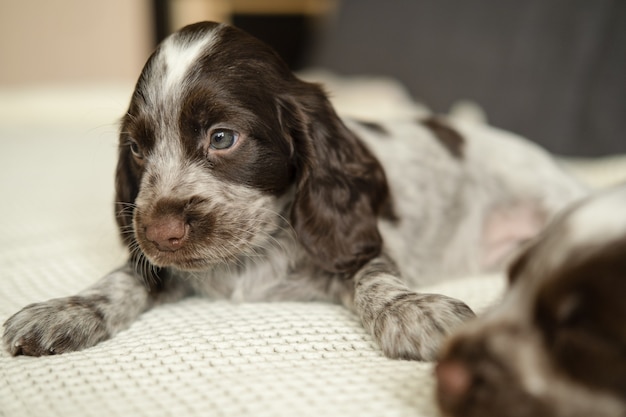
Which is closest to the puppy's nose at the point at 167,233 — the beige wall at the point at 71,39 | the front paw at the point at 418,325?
the front paw at the point at 418,325

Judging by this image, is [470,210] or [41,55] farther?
[41,55]

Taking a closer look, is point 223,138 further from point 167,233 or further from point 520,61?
point 520,61

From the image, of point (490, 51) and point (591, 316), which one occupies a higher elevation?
point (591, 316)

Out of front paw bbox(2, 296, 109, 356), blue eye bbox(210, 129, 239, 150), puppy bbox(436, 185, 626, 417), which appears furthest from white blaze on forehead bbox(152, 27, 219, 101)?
puppy bbox(436, 185, 626, 417)

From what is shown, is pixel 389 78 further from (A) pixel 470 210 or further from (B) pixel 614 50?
(A) pixel 470 210

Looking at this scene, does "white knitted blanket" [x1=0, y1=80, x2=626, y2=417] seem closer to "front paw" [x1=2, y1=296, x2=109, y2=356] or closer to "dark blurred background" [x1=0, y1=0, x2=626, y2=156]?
"front paw" [x1=2, y1=296, x2=109, y2=356]

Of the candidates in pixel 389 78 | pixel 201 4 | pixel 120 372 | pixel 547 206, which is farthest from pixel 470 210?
pixel 201 4

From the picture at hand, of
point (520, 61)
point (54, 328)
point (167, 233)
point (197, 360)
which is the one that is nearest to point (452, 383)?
point (197, 360)
